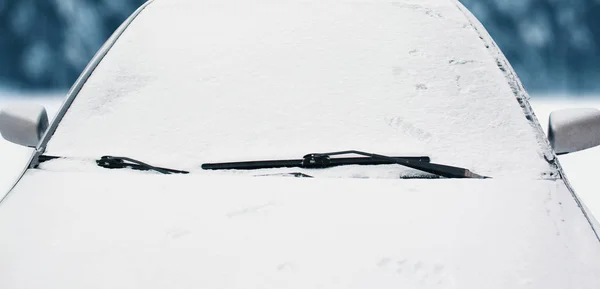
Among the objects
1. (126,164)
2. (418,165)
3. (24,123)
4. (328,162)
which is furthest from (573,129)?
(24,123)

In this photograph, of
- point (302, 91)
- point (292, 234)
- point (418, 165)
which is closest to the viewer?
point (292, 234)

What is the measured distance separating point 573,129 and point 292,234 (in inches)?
46.5

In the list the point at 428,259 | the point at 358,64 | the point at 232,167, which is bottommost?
the point at 428,259

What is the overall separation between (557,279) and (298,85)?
102cm

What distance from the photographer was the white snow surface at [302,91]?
1841 millimetres

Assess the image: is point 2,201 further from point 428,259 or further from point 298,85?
point 428,259

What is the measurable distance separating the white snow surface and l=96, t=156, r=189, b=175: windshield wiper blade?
5 cm

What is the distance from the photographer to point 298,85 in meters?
2.01

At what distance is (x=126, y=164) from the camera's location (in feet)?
5.95

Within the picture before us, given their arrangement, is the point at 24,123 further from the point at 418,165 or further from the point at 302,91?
the point at 418,165

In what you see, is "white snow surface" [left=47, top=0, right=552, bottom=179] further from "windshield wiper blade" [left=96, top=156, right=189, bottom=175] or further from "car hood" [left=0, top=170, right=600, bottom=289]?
"car hood" [left=0, top=170, right=600, bottom=289]

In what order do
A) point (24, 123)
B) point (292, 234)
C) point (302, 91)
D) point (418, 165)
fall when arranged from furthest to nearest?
point (24, 123) < point (302, 91) < point (418, 165) < point (292, 234)

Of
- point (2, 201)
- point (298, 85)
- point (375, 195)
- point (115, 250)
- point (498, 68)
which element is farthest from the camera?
point (498, 68)

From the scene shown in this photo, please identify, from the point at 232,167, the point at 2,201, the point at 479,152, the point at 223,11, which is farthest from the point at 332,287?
the point at 223,11
